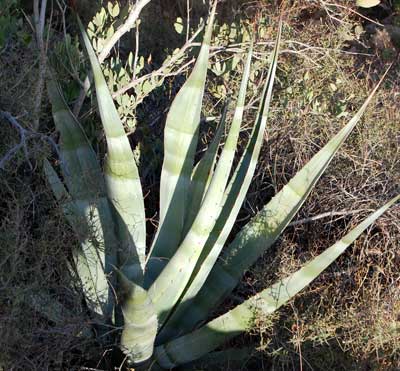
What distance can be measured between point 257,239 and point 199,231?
37cm

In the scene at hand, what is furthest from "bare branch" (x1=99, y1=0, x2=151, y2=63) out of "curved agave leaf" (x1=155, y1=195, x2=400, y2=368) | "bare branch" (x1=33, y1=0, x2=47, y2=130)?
"curved agave leaf" (x1=155, y1=195, x2=400, y2=368)

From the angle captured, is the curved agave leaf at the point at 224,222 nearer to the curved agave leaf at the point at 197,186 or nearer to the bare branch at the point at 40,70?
the curved agave leaf at the point at 197,186

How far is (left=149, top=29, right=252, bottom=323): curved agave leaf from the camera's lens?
A: 7.58 ft

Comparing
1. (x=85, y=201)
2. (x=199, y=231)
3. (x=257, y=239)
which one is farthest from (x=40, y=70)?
(x=257, y=239)

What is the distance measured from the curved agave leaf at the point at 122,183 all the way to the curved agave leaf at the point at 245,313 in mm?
325

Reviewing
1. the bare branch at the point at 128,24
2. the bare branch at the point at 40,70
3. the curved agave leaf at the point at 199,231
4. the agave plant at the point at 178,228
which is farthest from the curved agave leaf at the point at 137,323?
the bare branch at the point at 128,24

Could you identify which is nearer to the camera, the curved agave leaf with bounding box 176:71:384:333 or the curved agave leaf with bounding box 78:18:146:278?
the curved agave leaf with bounding box 78:18:146:278

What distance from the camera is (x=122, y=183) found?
2.40 metres

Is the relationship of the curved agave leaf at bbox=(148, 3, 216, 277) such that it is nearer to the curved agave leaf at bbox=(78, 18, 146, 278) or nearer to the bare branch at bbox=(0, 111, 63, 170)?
the curved agave leaf at bbox=(78, 18, 146, 278)

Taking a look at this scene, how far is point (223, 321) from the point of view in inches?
96.3

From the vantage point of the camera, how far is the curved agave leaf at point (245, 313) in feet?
7.96

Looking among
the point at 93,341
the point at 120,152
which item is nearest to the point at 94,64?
the point at 120,152

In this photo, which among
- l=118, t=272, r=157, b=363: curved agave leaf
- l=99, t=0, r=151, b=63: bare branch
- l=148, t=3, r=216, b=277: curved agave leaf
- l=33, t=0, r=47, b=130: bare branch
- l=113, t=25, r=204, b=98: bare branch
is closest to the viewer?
l=118, t=272, r=157, b=363: curved agave leaf

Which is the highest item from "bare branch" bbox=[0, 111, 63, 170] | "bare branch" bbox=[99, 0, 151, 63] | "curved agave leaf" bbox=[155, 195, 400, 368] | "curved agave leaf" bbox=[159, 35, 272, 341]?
"bare branch" bbox=[99, 0, 151, 63]
